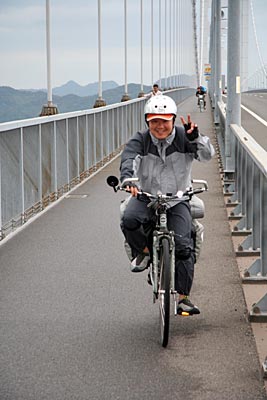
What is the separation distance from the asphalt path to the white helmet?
1331 millimetres

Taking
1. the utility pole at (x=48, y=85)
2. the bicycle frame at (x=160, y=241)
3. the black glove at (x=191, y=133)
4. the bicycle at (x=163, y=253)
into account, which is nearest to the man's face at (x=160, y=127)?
the black glove at (x=191, y=133)

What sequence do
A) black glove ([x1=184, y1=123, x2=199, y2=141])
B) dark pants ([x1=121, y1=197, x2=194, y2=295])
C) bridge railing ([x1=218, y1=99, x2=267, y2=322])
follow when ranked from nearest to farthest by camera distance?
black glove ([x1=184, y1=123, x2=199, y2=141]), dark pants ([x1=121, y1=197, x2=194, y2=295]), bridge railing ([x1=218, y1=99, x2=267, y2=322])

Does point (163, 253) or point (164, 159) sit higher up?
point (164, 159)

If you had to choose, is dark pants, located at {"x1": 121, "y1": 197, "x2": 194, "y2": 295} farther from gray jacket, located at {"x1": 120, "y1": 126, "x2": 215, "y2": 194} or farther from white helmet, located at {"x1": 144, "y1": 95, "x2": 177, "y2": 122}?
white helmet, located at {"x1": 144, "y1": 95, "x2": 177, "y2": 122}

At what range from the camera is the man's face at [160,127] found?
253 inches

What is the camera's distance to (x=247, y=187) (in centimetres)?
1005

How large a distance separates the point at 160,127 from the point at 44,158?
7.32 metres

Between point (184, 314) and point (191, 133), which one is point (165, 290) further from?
point (191, 133)

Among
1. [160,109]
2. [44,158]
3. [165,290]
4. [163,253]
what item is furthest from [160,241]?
[44,158]

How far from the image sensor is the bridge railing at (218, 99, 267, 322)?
7264 millimetres

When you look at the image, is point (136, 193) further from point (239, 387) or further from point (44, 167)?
point (44, 167)

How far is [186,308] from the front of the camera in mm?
6496

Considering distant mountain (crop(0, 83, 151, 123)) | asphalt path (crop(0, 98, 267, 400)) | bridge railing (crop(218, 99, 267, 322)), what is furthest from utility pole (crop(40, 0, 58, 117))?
asphalt path (crop(0, 98, 267, 400))

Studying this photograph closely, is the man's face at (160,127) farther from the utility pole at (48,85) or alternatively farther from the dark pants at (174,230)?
the utility pole at (48,85)
